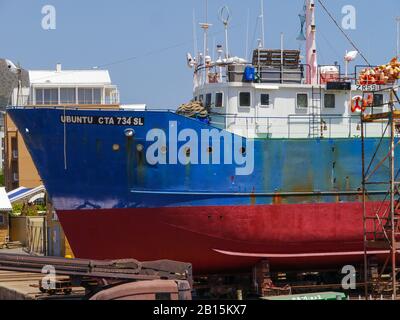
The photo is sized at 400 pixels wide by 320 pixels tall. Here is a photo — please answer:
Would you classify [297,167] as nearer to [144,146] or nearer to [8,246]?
[144,146]

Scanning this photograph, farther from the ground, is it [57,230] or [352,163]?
[352,163]

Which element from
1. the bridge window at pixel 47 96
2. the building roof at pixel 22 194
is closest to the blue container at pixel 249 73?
the building roof at pixel 22 194

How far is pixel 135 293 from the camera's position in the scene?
677 inches

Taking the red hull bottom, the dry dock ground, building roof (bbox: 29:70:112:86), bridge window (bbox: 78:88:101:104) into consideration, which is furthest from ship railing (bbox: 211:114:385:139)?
building roof (bbox: 29:70:112:86)

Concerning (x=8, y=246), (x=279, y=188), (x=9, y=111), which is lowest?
(x=8, y=246)

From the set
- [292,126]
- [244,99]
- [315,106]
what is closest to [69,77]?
[244,99]

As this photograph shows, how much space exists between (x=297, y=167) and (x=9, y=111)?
9060 mm

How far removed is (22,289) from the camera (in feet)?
84.1

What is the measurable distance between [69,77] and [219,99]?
4600 centimetres

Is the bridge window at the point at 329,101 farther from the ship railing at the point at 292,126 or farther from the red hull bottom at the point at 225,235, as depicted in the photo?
the red hull bottom at the point at 225,235

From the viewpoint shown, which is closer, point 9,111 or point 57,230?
point 9,111

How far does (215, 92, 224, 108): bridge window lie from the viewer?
29156mm

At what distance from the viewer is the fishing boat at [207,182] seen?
87.1ft
